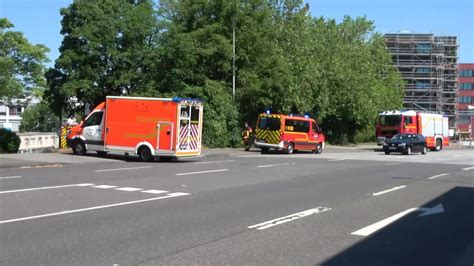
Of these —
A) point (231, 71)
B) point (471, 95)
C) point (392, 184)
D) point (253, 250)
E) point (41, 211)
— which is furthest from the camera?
point (471, 95)

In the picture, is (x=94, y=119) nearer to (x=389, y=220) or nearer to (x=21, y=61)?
(x=389, y=220)

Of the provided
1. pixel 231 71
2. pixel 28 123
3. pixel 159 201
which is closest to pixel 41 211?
pixel 159 201

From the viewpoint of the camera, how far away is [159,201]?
11523 mm

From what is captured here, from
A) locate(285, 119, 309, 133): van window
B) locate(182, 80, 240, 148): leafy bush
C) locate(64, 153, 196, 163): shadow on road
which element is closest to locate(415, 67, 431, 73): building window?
locate(182, 80, 240, 148): leafy bush

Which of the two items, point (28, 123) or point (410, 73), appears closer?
point (410, 73)

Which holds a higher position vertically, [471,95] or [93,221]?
[471,95]

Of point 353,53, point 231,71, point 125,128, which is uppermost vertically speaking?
point 353,53

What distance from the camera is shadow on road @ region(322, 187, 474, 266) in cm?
700

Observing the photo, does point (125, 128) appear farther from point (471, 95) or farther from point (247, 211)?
point (471, 95)

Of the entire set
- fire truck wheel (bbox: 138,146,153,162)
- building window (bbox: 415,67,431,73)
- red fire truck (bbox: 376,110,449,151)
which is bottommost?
fire truck wheel (bbox: 138,146,153,162)

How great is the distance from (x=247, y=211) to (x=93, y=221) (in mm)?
2851

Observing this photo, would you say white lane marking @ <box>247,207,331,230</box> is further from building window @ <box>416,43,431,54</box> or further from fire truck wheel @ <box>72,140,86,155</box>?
building window @ <box>416,43,431,54</box>

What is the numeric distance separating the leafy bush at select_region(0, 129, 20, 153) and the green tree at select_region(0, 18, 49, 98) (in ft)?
74.5

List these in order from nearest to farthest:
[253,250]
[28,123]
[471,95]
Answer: [253,250], [28,123], [471,95]
